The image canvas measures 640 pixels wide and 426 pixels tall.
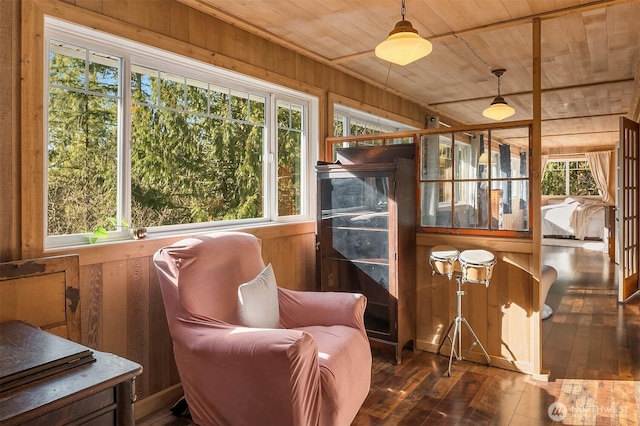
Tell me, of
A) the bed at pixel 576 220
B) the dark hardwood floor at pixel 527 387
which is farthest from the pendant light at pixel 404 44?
the bed at pixel 576 220

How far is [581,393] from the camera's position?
2.67 m

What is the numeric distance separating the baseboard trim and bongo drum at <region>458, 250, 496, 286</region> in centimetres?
198

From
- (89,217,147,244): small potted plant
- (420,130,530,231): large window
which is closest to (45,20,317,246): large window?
(89,217,147,244): small potted plant

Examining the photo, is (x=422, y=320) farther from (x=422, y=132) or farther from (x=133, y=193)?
(x=133, y=193)

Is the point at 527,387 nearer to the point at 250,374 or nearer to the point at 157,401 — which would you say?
the point at 250,374

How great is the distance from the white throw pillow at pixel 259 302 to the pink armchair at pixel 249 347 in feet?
0.32

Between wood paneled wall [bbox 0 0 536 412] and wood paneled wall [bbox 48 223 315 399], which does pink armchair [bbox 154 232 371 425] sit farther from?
wood paneled wall [bbox 0 0 536 412]

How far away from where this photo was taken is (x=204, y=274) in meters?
2.26

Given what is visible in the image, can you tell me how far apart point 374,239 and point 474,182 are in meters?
0.86

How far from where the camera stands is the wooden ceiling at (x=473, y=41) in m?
2.84

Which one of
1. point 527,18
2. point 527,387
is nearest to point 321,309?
point 527,387

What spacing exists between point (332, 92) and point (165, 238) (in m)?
2.33

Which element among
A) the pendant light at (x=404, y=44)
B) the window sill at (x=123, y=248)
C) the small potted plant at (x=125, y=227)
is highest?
the pendant light at (x=404, y=44)

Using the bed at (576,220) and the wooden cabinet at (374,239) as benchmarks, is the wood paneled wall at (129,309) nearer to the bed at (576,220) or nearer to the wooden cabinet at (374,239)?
the wooden cabinet at (374,239)
